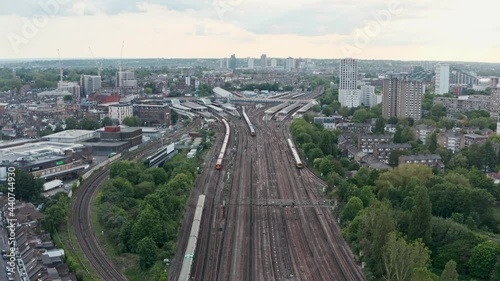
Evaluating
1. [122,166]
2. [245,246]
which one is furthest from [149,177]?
[245,246]

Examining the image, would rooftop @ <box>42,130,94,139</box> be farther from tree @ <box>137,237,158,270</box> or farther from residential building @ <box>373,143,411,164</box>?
tree @ <box>137,237,158,270</box>

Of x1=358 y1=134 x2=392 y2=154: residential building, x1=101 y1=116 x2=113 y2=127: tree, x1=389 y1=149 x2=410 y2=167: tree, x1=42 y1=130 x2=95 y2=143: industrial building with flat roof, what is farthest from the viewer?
x1=101 y1=116 x2=113 y2=127: tree

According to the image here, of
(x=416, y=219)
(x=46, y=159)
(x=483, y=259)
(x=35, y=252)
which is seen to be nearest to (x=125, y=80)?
(x=46, y=159)

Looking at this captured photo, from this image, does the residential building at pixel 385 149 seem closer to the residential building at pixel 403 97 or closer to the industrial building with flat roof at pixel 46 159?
the industrial building with flat roof at pixel 46 159

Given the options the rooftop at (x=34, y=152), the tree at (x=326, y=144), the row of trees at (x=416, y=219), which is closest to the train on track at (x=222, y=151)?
the row of trees at (x=416, y=219)

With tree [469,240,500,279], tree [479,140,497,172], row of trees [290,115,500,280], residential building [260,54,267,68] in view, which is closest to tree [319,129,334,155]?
row of trees [290,115,500,280]

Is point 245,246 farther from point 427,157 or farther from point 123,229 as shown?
point 427,157
